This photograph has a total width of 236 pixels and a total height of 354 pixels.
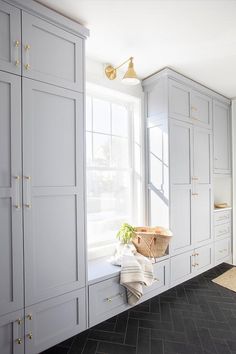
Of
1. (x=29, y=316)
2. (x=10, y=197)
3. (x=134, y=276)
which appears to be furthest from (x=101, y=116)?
(x=29, y=316)

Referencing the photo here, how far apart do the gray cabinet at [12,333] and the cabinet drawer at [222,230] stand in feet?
9.21

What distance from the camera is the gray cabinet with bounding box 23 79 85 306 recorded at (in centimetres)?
162

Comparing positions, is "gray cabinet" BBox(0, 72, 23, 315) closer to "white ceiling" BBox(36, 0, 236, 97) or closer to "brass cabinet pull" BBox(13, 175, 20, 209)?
"brass cabinet pull" BBox(13, 175, 20, 209)

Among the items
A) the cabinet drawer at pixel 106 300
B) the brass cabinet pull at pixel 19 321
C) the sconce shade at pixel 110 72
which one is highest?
the sconce shade at pixel 110 72

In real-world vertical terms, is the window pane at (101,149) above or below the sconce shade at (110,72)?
below

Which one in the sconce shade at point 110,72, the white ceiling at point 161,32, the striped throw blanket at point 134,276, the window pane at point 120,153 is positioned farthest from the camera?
the window pane at point 120,153

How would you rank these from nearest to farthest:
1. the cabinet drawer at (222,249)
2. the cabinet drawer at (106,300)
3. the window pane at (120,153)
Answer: the cabinet drawer at (106,300) < the window pane at (120,153) < the cabinet drawer at (222,249)

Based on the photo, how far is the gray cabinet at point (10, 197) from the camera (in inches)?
59.2

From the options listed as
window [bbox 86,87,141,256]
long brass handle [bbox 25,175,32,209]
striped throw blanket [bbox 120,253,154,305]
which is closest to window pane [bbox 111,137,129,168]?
window [bbox 86,87,141,256]

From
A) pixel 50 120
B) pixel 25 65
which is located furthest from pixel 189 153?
pixel 25 65

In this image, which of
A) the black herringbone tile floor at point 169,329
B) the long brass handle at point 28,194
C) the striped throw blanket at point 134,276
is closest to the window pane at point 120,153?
the striped throw blanket at point 134,276

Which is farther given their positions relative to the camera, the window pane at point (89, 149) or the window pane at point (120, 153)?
the window pane at point (120, 153)

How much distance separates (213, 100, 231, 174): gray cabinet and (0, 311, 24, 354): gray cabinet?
9.98 ft

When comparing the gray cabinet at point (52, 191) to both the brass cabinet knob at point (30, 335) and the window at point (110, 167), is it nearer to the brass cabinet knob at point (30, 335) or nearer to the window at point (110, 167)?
the brass cabinet knob at point (30, 335)
